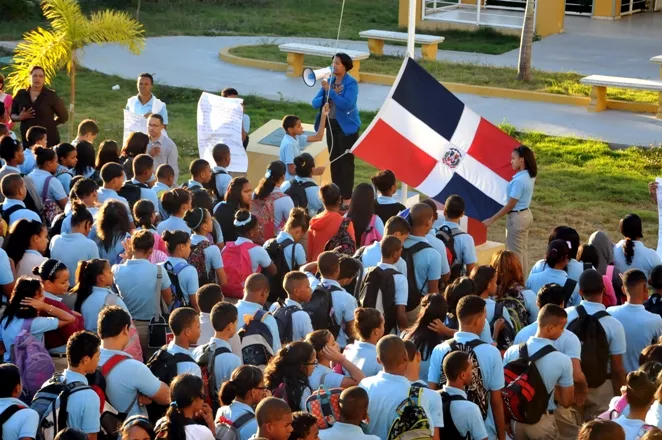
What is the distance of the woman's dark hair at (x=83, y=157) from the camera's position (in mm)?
10430

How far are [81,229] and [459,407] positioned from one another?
3.62 m

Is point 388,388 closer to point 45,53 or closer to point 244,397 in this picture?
point 244,397

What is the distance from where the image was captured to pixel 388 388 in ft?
18.9

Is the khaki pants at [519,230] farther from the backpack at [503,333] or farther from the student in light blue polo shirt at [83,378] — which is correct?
the student in light blue polo shirt at [83,378]

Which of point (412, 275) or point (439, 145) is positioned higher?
point (439, 145)

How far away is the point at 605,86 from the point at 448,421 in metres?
13.7

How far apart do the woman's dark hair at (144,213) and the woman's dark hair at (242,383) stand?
307 cm

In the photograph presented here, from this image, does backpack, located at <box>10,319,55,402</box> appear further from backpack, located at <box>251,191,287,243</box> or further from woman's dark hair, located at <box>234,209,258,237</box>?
backpack, located at <box>251,191,287,243</box>

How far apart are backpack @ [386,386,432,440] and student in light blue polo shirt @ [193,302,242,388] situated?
113cm

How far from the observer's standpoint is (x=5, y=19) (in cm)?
2806

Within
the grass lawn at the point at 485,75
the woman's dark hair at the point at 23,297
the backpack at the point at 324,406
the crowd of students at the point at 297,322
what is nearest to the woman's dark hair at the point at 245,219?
the crowd of students at the point at 297,322

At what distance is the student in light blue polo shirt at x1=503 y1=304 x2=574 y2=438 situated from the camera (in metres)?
6.46

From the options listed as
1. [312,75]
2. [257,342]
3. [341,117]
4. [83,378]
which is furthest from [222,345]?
[341,117]

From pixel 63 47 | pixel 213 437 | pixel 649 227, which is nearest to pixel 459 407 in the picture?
pixel 213 437
